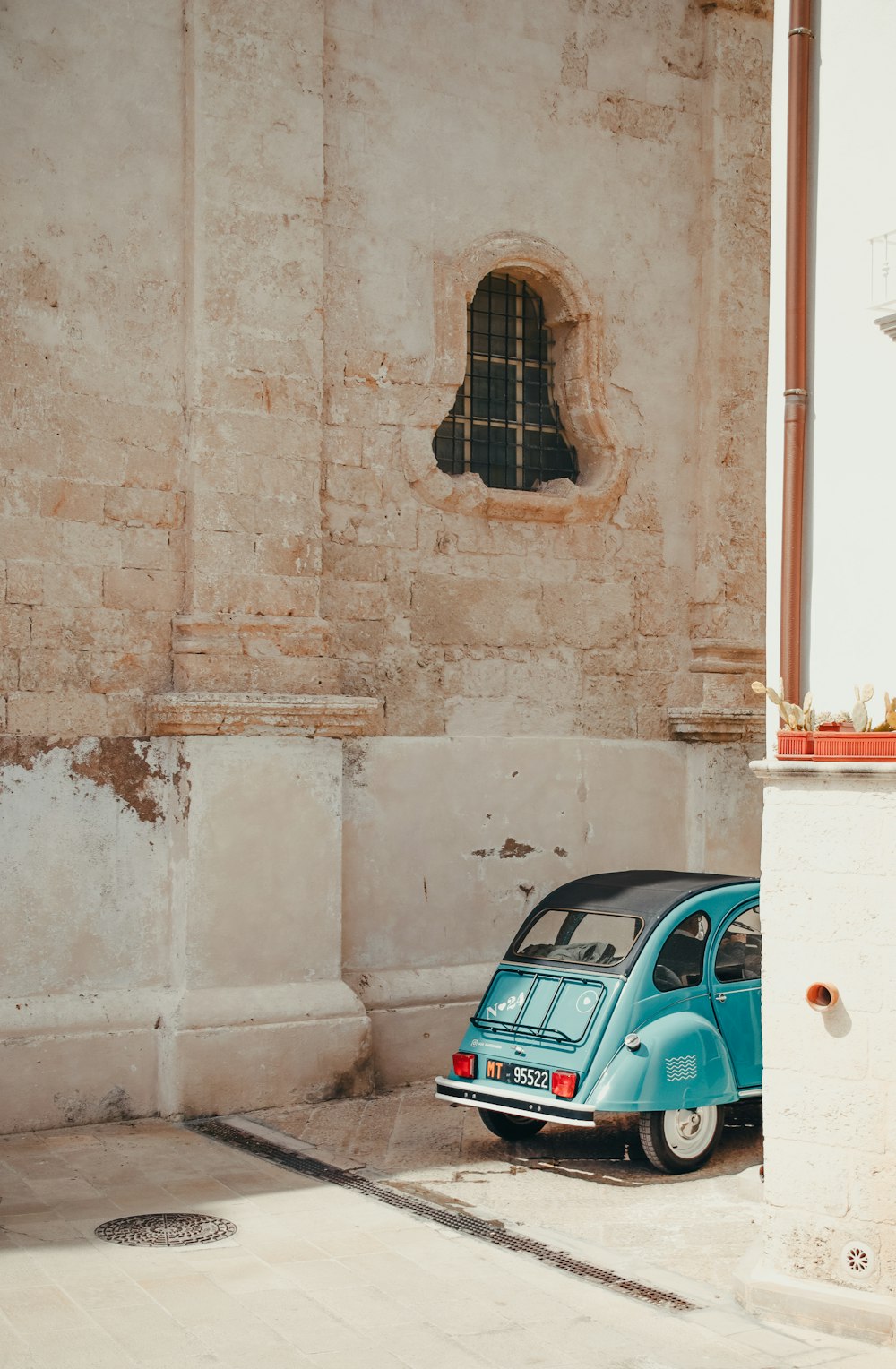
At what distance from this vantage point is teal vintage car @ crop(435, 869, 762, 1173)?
7809 millimetres

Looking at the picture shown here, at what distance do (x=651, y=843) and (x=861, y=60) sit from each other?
6.38 metres

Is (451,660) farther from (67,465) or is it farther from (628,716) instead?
(67,465)

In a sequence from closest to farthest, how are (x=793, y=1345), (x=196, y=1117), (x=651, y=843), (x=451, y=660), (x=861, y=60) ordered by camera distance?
(x=793, y=1345) < (x=861, y=60) < (x=196, y=1117) < (x=451, y=660) < (x=651, y=843)

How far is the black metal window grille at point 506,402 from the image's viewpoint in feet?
36.4

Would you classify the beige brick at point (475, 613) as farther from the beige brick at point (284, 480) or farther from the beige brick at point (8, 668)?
the beige brick at point (8, 668)

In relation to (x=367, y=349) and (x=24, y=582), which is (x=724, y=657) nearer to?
(x=367, y=349)

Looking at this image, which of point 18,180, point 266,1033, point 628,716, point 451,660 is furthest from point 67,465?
point 628,716

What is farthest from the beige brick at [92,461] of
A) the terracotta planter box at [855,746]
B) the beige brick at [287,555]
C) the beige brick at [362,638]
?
the terracotta planter box at [855,746]

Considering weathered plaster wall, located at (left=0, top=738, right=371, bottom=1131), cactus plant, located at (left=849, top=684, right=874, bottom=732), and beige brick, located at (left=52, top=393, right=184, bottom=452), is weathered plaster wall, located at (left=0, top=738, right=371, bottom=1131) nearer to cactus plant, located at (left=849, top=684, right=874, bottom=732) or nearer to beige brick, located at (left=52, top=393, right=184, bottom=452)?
beige brick, located at (left=52, top=393, right=184, bottom=452)

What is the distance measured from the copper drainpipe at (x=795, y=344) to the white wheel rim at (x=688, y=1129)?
9.14 ft

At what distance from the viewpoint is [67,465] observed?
30.8 feet

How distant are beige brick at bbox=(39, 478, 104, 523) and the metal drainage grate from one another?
379 cm

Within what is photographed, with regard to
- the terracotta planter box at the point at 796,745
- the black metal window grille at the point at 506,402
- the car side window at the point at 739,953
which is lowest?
the car side window at the point at 739,953

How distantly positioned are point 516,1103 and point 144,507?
4.37 metres
